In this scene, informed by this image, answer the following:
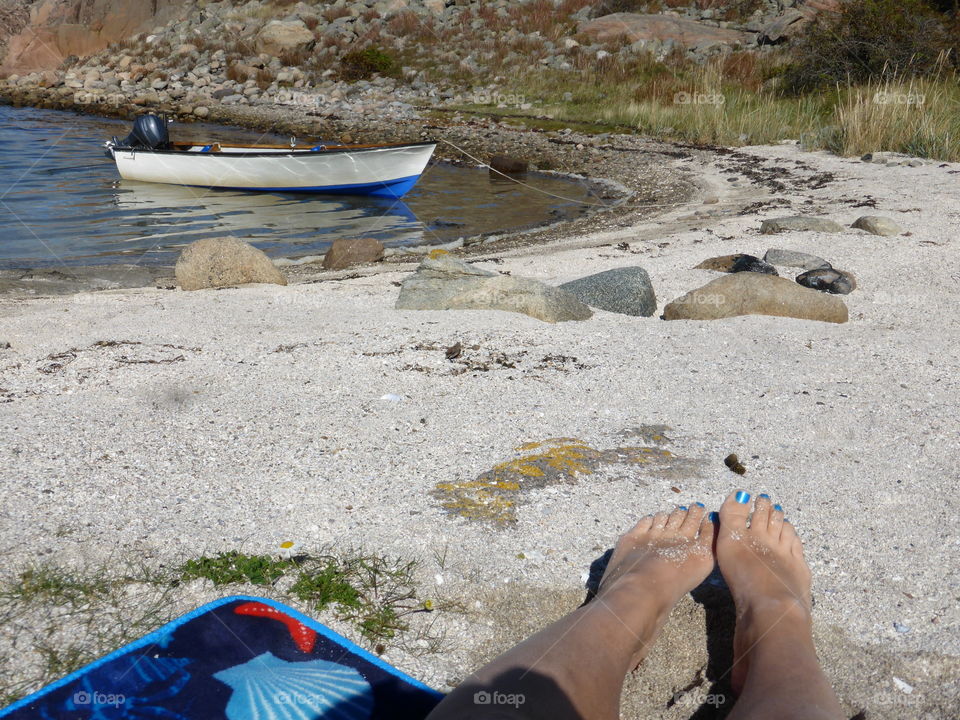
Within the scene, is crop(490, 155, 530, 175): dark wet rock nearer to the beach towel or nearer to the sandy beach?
the sandy beach

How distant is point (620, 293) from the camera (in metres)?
6.17

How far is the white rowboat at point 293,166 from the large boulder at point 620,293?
7.75m

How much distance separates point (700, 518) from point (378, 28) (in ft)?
108

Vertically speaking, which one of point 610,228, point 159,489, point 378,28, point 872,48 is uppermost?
point 378,28

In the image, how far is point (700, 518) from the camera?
293 centimetres

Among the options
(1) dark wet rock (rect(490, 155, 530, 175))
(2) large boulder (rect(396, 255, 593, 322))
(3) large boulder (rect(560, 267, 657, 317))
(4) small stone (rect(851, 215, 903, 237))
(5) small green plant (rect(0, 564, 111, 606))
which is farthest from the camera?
(1) dark wet rock (rect(490, 155, 530, 175))

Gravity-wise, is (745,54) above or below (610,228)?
above

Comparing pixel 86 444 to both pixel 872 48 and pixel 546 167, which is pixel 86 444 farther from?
pixel 872 48

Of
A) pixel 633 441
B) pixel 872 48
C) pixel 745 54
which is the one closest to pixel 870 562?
pixel 633 441

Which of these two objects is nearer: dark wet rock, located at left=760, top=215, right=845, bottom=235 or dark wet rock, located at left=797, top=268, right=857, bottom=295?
dark wet rock, located at left=797, top=268, right=857, bottom=295

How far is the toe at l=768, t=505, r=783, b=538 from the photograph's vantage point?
280 cm

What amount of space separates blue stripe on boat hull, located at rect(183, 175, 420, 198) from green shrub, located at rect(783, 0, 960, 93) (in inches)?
372
